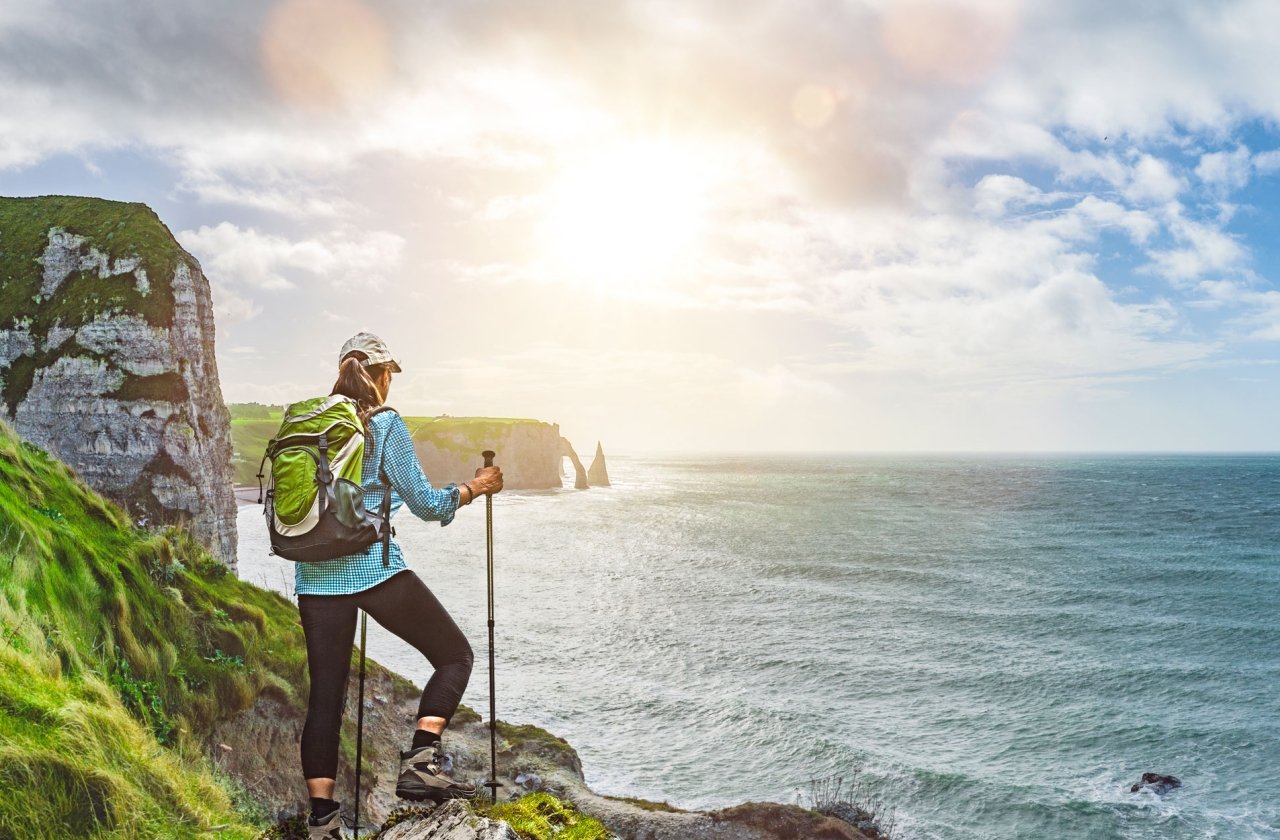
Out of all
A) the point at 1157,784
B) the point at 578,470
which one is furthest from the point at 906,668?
the point at 578,470

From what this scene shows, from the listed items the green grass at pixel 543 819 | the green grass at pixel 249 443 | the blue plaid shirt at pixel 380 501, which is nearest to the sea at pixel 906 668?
the green grass at pixel 543 819

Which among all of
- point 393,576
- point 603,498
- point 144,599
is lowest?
point 603,498

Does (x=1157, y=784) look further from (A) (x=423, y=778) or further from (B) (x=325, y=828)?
(B) (x=325, y=828)

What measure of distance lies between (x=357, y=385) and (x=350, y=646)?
1.34m

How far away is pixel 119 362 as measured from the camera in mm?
20938

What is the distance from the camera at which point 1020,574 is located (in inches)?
1898

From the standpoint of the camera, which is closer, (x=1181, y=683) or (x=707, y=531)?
(x=1181, y=683)

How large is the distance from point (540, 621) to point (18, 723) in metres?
31.1

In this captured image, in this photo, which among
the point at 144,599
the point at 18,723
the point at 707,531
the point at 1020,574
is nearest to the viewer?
the point at 18,723

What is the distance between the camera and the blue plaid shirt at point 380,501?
11.9 ft

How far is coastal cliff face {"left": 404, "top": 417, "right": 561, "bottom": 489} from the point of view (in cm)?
11406

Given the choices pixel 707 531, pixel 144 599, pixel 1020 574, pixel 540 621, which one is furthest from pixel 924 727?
pixel 707 531

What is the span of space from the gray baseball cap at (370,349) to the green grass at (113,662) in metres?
2.93

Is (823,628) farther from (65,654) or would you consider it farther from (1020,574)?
(65,654)
